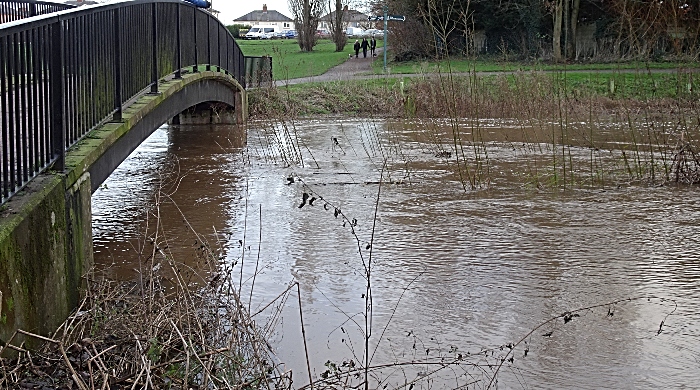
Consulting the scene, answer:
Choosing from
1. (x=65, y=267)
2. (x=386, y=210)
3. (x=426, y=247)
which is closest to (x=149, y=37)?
(x=386, y=210)

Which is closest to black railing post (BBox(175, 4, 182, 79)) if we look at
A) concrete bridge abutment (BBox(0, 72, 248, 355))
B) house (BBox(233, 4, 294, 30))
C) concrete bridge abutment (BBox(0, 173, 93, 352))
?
concrete bridge abutment (BBox(0, 72, 248, 355))

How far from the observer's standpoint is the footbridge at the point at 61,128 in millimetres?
5309

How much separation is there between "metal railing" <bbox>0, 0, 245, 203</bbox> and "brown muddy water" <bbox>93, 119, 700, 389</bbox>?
1038mm

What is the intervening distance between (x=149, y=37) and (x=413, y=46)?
91.1 ft

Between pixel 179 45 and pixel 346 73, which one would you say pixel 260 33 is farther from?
pixel 179 45

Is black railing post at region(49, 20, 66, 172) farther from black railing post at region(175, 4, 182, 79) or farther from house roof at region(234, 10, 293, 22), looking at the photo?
house roof at region(234, 10, 293, 22)

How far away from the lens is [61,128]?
21.5ft

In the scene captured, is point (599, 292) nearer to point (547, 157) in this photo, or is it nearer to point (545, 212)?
point (545, 212)

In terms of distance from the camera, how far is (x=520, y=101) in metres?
15.9

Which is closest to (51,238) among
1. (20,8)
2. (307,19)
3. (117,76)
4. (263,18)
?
(117,76)

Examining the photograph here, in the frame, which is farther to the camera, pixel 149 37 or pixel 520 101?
pixel 520 101

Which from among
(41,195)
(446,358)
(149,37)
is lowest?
(446,358)

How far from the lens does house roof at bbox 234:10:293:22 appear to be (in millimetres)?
151000

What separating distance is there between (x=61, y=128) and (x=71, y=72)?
0.79m
